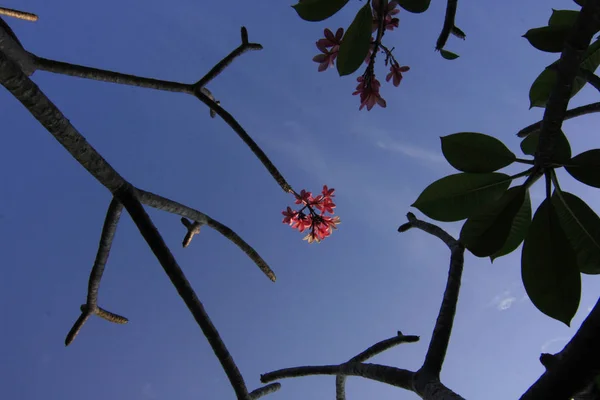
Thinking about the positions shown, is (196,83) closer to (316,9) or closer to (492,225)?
(316,9)

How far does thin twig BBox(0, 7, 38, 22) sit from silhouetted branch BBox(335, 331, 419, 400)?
3.08 metres

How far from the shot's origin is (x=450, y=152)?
4.20 feet

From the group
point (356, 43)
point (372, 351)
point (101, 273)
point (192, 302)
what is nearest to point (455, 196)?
point (356, 43)

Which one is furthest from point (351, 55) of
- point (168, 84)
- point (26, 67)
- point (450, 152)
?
point (26, 67)

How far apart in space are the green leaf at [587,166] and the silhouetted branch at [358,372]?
70 centimetres

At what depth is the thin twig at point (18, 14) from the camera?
3.19 metres

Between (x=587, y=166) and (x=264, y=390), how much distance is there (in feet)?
4.26

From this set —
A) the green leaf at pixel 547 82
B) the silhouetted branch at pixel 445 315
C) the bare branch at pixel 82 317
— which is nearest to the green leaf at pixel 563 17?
the green leaf at pixel 547 82

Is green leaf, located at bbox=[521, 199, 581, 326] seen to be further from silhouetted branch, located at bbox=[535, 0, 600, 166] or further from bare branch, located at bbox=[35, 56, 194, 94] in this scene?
bare branch, located at bbox=[35, 56, 194, 94]

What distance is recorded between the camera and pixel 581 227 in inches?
50.5

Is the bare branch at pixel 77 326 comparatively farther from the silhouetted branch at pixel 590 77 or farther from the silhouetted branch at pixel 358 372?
the silhouetted branch at pixel 590 77

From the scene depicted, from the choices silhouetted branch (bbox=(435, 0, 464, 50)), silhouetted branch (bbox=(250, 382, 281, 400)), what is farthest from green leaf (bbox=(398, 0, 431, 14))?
silhouetted branch (bbox=(250, 382, 281, 400))

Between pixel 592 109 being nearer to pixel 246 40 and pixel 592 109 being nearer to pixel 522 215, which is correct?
pixel 522 215

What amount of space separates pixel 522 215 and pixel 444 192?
0.86 ft
